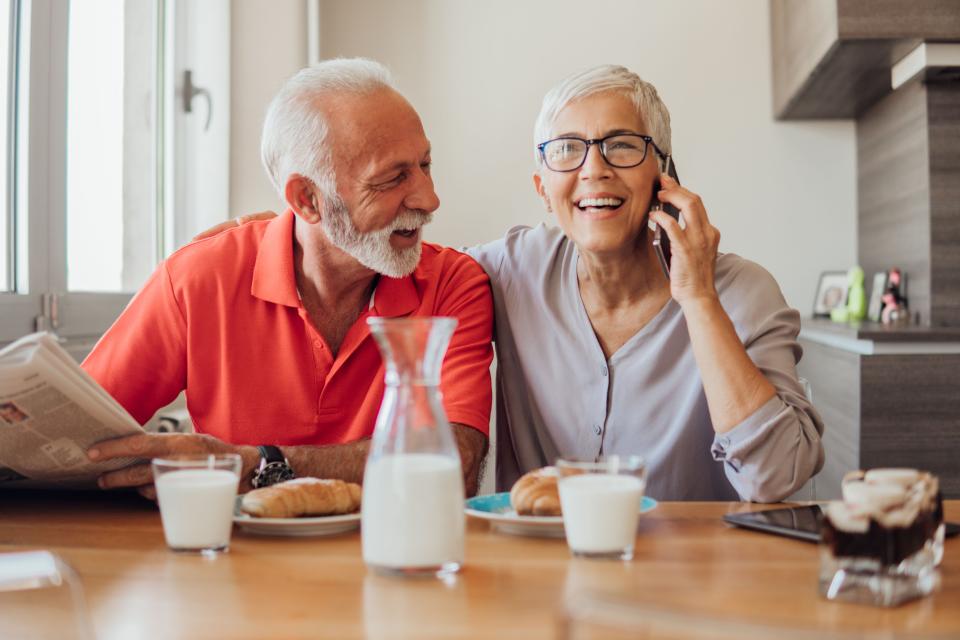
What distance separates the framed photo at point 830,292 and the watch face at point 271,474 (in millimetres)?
2820

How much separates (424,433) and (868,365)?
83.7 inches

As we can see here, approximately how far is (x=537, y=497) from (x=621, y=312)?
2.45ft

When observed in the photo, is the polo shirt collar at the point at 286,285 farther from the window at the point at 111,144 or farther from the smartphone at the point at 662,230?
the window at the point at 111,144

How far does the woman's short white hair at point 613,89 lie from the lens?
1686 millimetres

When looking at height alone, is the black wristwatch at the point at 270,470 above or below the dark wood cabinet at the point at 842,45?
below

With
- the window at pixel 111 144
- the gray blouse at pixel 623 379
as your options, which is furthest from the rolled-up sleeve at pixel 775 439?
the window at pixel 111 144

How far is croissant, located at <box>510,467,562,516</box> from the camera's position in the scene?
1.07 meters

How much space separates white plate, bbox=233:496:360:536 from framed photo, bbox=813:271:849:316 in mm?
2977

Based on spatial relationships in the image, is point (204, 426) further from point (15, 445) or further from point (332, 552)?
point (332, 552)

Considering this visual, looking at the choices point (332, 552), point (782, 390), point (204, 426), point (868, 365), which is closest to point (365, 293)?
point (204, 426)

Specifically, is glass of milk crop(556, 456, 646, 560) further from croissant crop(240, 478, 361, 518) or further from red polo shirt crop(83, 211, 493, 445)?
red polo shirt crop(83, 211, 493, 445)

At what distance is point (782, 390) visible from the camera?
1.48 metres

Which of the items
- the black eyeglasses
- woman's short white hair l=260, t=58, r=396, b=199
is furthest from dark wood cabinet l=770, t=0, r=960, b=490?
woman's short white hair l=260, t=58, r=396, b=199

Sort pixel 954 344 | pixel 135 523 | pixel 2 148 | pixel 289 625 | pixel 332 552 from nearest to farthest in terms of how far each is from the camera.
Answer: pixel 289 625 < pixel 332 552 < pixel 135 523 < pixel 2 148 < pixel 954 344
